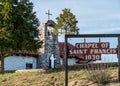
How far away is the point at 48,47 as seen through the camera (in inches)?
1860

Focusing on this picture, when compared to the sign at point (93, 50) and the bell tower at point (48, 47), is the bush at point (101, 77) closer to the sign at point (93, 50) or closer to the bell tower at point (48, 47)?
the sign at point (93, 50)

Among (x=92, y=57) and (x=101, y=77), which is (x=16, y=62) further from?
(x=92, y=57)

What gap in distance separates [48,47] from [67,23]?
608 cm

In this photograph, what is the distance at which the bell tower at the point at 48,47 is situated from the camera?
45438 millimetres

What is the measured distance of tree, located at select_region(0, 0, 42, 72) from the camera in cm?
2789

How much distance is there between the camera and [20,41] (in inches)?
1120

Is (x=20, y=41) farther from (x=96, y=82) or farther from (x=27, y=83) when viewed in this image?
(x=96, y=82)

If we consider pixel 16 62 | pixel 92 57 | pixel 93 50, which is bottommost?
pixel 92 57

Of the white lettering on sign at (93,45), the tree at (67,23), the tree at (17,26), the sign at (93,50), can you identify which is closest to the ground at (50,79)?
the sign at (93,50)

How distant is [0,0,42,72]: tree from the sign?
11.4 meters

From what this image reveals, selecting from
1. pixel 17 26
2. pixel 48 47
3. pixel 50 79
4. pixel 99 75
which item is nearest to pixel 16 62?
pixel 48 47

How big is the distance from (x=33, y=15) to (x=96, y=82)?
12.3 metres

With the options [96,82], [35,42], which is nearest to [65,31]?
[35,42]

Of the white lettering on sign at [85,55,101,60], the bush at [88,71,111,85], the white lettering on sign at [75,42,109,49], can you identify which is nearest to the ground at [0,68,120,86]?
the bush at [88,71,111,85]
